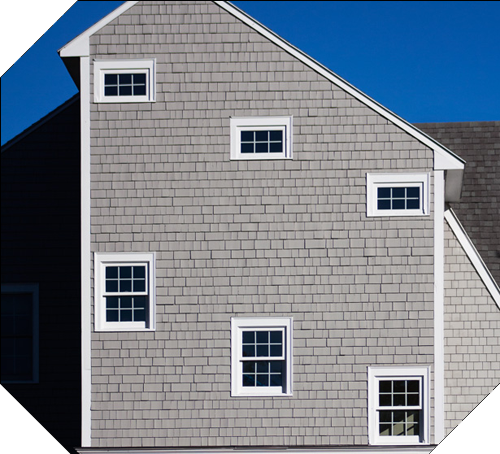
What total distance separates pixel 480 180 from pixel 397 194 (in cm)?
494

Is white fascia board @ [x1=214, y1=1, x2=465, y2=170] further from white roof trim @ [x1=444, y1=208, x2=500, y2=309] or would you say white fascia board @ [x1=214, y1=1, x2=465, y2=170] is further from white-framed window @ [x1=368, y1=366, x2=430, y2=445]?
white-framed window @ [x1=368, y1=366, x2=430, y2=445]

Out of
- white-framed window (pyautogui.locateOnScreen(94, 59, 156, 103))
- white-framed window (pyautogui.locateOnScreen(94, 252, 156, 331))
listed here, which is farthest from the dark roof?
white-framed window (pyautogui.locateOnScreen(94, 252, 156, 331))

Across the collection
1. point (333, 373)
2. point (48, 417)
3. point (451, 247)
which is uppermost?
point (451, 247)

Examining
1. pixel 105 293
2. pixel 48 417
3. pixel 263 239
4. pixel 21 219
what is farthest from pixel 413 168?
pixel 48 417

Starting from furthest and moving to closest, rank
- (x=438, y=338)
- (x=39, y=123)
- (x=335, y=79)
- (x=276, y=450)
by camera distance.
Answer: (x=39, y=123) < (x=335, y=79) < (x=438, y=338) < (x=276, y=450)

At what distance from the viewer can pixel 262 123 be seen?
31.6 feet

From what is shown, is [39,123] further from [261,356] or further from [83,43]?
[261,356]

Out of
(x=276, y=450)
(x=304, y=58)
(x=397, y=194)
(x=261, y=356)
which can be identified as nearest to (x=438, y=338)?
(x=397, y=194)

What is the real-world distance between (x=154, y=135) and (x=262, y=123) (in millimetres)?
1817

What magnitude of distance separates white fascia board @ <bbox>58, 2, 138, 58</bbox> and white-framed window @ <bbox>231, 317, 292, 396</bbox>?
5142mm

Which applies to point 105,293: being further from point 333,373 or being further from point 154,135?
point 333,373

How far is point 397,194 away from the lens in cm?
965

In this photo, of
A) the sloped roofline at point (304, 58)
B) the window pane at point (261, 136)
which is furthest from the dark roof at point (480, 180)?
the window pane at point (261, 136)

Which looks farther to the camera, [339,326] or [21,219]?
[21,219]
